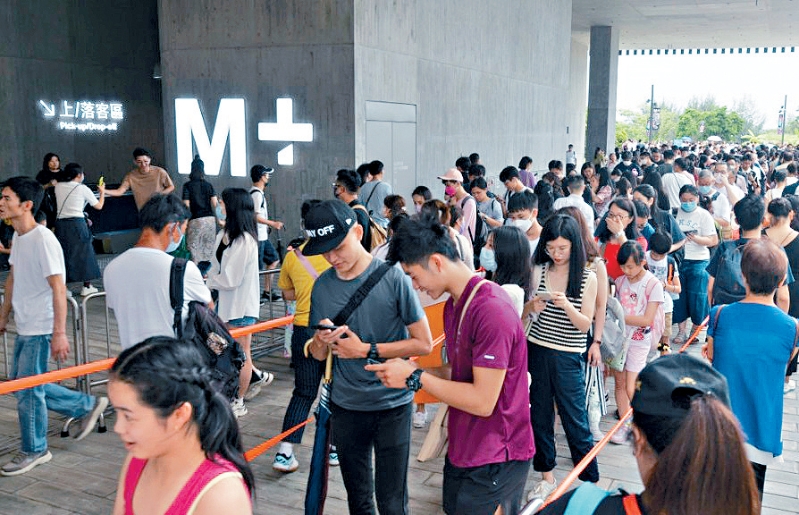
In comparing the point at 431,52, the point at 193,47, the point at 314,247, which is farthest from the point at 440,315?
the point at 431,52

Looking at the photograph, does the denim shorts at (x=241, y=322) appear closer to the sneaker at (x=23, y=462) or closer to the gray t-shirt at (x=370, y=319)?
the sneaker at (x=23, y=462)

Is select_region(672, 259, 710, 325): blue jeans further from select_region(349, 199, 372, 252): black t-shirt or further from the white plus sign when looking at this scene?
the white plus sign

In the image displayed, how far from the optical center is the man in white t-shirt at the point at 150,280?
4059mm

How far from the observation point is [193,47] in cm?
1148

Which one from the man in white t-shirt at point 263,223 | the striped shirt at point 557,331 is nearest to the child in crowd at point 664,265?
the striped shirt at point 557,331

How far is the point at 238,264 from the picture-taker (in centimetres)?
562

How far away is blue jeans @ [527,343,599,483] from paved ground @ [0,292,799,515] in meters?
0.57

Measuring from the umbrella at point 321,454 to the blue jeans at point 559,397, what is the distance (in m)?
1.42

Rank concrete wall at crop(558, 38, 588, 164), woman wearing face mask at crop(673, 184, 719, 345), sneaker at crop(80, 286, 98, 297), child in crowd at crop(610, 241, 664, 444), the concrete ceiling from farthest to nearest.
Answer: concrete wall at crop(558, 38, 588, 164)
the concrete ceiling
sneaker at crop(80, 286, 98, 297)
woman wearing face mask at crop(673, 184, 719, 345)
child in crowd at crop(610, 241, 664, 444)

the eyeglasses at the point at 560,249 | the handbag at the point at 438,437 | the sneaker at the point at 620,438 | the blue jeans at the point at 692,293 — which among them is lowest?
the sneaker at the point at 620,438

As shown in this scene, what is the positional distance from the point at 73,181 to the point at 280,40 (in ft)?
11.7

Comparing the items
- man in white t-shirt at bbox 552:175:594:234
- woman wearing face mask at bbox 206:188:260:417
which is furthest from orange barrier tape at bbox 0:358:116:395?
man in white t-shirt at bbox 552:175:594:234

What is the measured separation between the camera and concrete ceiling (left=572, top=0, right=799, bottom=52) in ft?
81.7

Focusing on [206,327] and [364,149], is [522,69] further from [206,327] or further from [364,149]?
[206,327]
